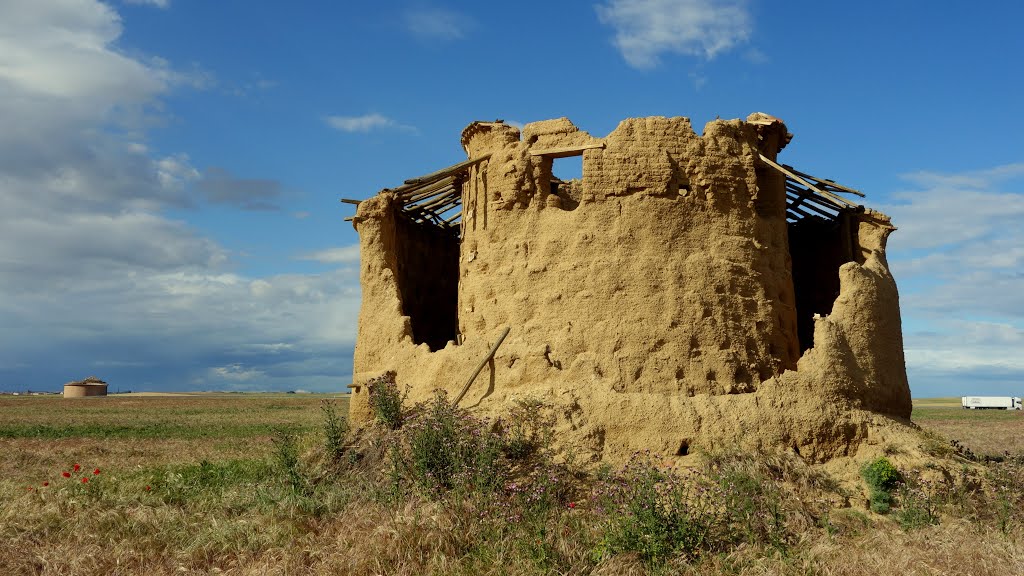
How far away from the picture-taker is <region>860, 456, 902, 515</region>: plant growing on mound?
325 inches

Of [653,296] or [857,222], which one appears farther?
[857,222]

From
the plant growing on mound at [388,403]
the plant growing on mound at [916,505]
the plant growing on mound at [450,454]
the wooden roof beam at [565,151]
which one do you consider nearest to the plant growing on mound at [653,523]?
the plant growing on mound at [450,454]

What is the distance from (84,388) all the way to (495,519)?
57.8 metres

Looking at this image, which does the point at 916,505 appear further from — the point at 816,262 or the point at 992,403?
the point at 992,403

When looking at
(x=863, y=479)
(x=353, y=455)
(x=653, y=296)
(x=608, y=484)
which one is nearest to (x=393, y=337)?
(x=353, y=455)

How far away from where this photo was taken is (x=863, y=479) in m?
8.66

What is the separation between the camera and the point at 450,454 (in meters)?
8.23

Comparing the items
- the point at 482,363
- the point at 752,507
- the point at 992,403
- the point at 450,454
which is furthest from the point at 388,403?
the point at 992,403

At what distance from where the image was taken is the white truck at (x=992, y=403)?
168 ft

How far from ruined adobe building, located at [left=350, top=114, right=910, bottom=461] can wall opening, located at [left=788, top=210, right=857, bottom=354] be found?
2.95 ft

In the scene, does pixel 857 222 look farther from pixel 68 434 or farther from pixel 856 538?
pixel 68 434

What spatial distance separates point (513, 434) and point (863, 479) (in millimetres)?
4007

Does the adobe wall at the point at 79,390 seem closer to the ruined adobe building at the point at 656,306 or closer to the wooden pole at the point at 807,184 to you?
the ruined adobe building at the point at 656,306

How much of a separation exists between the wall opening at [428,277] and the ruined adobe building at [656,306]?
1.79m
